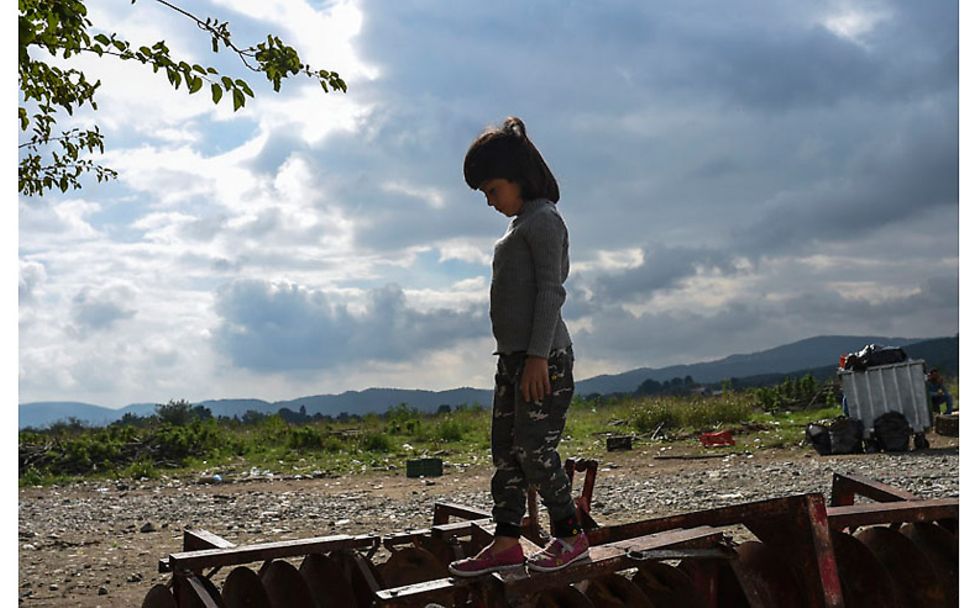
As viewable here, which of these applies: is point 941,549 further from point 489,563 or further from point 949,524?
point 489,563

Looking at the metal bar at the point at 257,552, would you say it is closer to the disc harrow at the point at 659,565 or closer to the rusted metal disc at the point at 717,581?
the disc harrow at the point at 659,565

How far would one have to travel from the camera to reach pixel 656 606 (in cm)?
410

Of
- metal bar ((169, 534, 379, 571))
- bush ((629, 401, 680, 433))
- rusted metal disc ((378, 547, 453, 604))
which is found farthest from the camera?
bush ((629, 401, 680, 433))

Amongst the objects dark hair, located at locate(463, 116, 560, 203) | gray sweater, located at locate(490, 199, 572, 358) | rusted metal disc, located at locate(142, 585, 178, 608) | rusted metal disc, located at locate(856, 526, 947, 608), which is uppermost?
dark hair, located at locate(463, 116, 560, 203)

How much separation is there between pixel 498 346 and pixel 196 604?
1.78 meters

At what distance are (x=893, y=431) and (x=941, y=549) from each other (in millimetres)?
11021

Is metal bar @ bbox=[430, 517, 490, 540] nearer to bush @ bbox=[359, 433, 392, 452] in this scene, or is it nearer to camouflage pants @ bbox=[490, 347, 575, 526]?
camouflage pants @ bbox=[490, 347, 575, 526]

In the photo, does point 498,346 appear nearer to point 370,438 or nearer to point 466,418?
point 370,438

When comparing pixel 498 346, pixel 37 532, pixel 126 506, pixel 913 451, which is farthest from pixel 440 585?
pixel 913 451

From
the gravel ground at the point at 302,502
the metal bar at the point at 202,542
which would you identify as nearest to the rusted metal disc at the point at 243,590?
the metal bar at the point at 202,542

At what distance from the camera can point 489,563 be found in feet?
12.1

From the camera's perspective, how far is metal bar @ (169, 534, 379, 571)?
437 centimetres

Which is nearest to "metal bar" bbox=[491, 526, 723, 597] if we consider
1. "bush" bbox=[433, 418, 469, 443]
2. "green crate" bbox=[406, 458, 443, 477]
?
"green crate" bbox=[406, 458, 443, 477]

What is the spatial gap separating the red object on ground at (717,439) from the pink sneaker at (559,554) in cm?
1403
